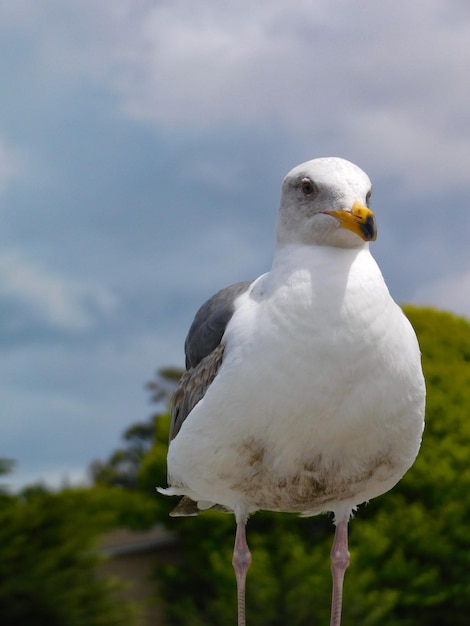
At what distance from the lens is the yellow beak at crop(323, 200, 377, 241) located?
460 cm

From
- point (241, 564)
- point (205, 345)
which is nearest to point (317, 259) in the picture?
point (205, 345)

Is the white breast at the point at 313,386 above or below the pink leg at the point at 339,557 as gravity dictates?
above

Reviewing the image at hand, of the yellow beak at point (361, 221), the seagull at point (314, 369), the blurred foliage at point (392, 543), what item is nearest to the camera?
the yellow beak at point (361, 221)

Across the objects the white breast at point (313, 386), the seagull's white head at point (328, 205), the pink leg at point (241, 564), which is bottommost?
the pink leg at point (241, 564)

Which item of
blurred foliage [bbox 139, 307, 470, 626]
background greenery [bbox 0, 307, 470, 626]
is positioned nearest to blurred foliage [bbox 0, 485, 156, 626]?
background greenery [bbox 0, 307, 470, 626]

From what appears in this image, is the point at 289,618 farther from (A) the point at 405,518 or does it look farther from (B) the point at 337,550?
(B) the point at 337,550

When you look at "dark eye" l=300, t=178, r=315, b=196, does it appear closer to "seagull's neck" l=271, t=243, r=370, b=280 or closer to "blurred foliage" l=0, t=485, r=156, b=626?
"seagull's neck" l=271, t=243, r=370, b=280

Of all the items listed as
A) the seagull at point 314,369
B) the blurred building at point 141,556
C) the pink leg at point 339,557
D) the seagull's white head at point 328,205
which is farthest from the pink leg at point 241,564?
the blurred building at point 141,556

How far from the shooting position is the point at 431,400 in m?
18.9

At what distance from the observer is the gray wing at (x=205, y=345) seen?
5276 millimetres

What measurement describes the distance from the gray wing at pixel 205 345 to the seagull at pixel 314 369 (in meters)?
0.02

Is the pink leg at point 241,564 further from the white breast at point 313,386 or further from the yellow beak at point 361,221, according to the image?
the yellow beak at point 361,221

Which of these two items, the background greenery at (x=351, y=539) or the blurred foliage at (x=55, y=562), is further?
the background greenery at (x=351, y=539)

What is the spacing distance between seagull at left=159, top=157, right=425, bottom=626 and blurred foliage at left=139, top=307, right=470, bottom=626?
1057 centimetres
